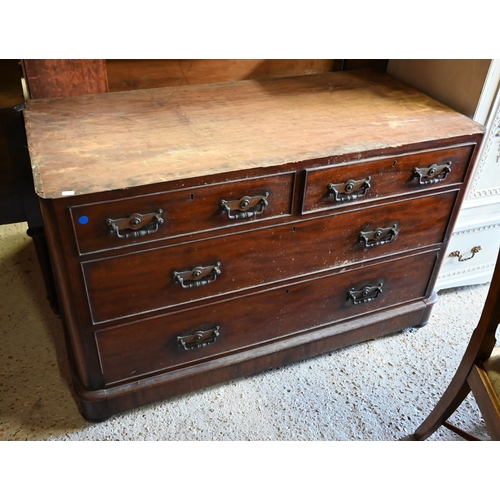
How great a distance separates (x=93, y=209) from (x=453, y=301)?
1496 millimetres

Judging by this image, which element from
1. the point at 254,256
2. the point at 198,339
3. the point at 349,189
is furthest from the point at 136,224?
the point at 349,189

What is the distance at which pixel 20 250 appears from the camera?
224 cm

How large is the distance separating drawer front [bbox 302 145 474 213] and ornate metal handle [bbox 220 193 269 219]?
0.41 feet

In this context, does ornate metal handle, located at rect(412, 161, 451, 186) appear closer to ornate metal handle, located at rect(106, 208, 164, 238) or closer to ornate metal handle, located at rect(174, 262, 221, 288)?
ornate metal handle, located at rect(174, 262, 221, 288)

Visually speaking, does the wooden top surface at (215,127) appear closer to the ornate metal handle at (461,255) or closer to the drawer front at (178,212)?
the drawer front at (178,212)

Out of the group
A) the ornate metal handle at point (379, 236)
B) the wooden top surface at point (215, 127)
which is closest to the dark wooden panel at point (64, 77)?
the wooden top surface at point (215, 127)

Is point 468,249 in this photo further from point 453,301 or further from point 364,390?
point 364,390

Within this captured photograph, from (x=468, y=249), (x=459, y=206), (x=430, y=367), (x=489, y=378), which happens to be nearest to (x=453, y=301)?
(x=468, y=249)

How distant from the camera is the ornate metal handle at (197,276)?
1.41 metres

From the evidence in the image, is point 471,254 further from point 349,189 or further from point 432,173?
point 349,189

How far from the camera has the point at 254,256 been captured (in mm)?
1476

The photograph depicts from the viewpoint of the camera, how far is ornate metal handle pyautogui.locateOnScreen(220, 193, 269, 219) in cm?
133

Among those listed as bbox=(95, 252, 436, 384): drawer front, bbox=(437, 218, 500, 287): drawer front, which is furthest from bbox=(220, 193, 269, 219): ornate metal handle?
bbox=(437, 218, 500, 287): drawer front

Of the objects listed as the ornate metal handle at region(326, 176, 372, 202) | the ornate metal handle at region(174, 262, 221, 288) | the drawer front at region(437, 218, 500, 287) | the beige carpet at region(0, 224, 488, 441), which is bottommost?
the beige carpet at region(0, 224, 488, 441)
